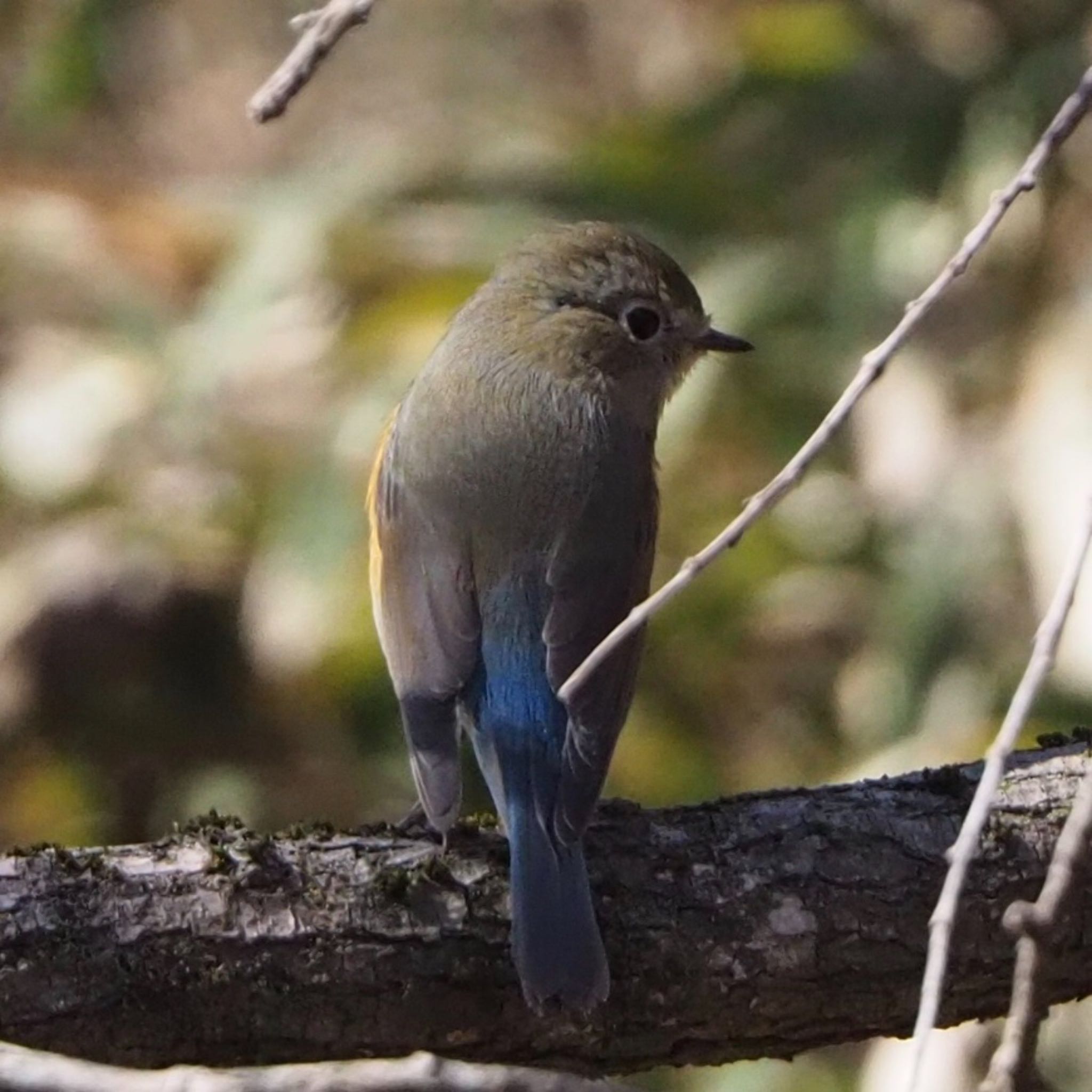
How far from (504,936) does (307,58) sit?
151 cm

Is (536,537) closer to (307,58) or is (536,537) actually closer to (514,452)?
(514,452)

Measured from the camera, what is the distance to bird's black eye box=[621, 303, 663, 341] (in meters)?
4.56

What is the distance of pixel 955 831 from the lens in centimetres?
343

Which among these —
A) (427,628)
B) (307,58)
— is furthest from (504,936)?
(307,58)

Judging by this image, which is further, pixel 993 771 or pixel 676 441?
pixel 676 441

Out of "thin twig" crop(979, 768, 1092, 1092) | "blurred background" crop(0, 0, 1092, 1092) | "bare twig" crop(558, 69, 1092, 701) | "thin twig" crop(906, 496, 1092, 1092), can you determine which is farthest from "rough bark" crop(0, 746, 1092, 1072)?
"blurred background" crop(0, 0, 1092, 1092)

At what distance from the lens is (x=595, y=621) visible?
380cm

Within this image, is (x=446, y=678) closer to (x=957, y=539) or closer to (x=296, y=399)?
(x=957, y=539)

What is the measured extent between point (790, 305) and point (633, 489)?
93.5 inches

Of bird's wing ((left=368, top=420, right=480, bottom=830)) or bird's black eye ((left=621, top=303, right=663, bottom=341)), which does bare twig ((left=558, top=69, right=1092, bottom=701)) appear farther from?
bird's black eye ((left=621, top=303, right=663, bottom=341))

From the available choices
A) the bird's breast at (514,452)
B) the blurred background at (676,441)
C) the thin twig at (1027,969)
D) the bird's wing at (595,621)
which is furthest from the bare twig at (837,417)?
the blurred background at (676,441)

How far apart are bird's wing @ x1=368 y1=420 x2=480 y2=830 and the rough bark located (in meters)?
0.13

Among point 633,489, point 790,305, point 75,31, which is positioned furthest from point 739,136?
point 633,489

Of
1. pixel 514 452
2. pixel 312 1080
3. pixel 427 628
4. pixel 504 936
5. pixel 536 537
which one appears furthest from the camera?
pixel 514 452
